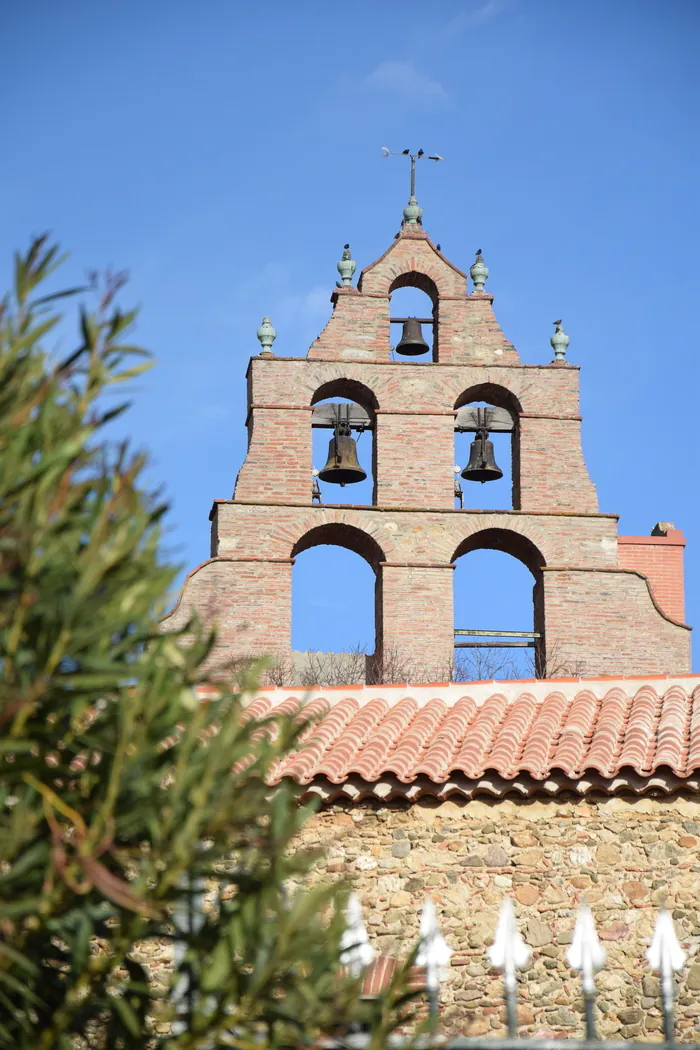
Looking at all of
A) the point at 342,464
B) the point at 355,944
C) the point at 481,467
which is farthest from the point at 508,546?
the point at 355,944

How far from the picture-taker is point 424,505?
2020 cm

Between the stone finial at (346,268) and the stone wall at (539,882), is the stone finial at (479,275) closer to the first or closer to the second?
the stone finial at (346,268)

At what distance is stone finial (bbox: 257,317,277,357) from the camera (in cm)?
2105

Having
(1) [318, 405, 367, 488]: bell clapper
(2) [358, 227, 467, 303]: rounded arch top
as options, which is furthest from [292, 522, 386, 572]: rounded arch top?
(2) [358, 227, 467, 303]: rounded arch top

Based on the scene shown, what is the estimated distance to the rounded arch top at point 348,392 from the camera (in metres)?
20.5

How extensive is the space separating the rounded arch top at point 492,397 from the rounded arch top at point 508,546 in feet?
6.18

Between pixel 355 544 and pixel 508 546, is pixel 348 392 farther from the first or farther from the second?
pixel 508 546

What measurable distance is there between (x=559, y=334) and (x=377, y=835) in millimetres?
13709

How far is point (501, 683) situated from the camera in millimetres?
12406

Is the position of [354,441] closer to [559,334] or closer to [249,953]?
[559,334]

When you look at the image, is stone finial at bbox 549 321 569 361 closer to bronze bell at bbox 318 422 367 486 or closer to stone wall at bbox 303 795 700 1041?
bronze bell at bbox 318 422 367 486

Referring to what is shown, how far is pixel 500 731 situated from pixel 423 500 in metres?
9.67

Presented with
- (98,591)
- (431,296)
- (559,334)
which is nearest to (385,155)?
(431,296)

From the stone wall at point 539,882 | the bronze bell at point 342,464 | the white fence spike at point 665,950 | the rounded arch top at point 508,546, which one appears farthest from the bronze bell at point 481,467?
the white fence spike at point 665,950
